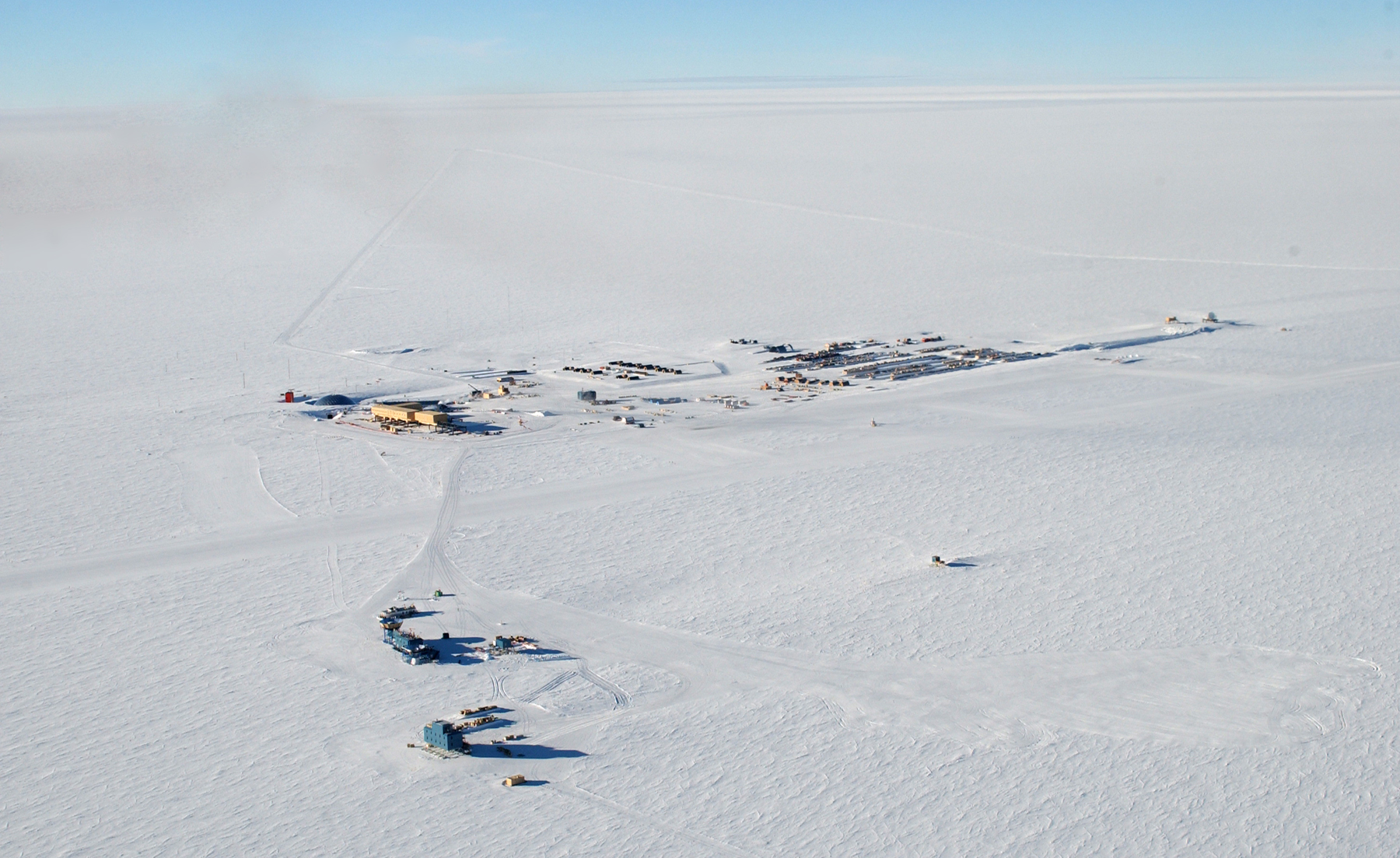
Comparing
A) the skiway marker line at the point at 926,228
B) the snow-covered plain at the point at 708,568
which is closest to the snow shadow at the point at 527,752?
the snow-covered plain at the point at 708,568

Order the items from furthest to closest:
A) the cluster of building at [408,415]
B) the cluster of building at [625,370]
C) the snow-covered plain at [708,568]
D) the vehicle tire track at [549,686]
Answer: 1. the cluster of building at [625,370]
2. the cluster of building at [408,415]
3. the vehicle tire track at [549,686]
4. the snow-covered plain at [708,568]

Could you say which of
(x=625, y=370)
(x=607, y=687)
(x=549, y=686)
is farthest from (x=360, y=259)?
(x=607, y=687)

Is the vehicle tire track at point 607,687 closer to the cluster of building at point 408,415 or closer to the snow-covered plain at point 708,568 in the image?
the snow-covered plain at point 708,568

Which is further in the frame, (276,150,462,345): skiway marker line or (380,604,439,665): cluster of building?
(276,150,462,345): skiway marker line

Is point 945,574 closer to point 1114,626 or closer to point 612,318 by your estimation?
point 1114,626

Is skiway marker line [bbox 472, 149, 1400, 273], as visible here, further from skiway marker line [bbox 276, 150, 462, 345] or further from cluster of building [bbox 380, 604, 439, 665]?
cluster of building [bbox 380, 604, 439, 665]

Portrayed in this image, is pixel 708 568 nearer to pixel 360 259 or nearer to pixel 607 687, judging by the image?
pixel 607 687

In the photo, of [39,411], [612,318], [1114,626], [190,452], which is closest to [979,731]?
[1114,626]

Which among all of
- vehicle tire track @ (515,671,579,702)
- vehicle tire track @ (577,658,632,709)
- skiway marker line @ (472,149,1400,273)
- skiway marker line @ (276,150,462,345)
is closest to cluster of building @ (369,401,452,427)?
skiway marker line @ (276,150,462,345)
